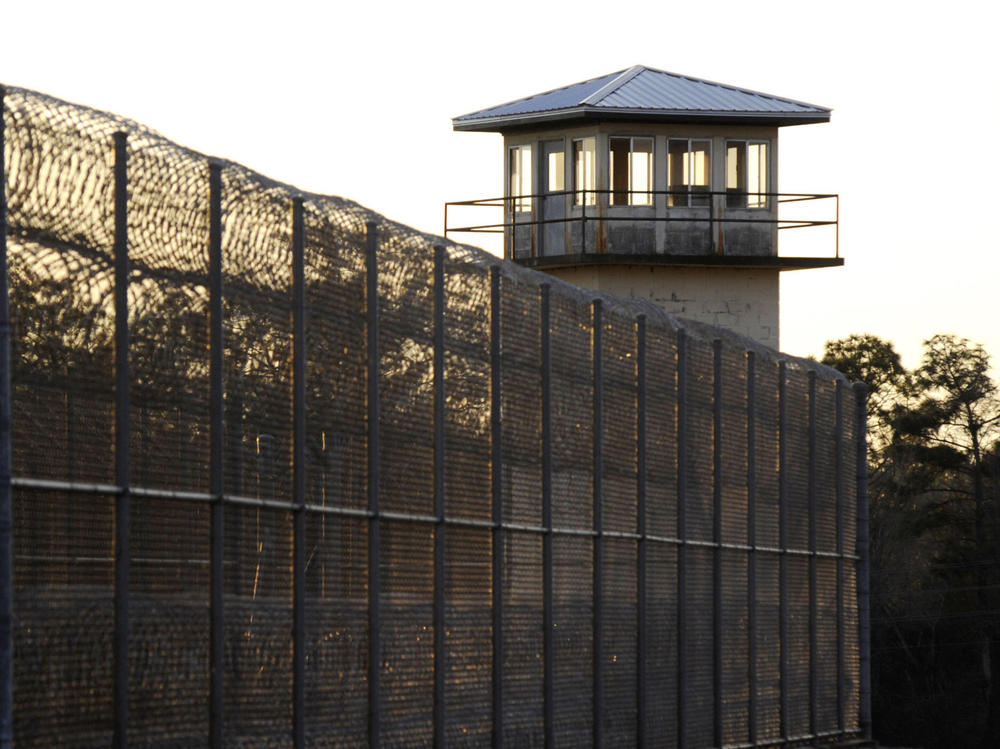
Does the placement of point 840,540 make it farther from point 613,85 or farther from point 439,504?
point 613,85

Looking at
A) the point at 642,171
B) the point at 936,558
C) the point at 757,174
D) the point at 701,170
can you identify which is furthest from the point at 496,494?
the point at 936,558

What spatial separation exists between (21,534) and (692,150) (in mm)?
25419

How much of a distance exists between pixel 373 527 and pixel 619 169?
22107mm

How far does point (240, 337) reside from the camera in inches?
345

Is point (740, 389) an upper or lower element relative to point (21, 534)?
upper

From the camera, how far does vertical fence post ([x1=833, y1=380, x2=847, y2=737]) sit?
19141 millimetres

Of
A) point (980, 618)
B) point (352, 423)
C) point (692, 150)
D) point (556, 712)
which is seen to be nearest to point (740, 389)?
point (556, 712)

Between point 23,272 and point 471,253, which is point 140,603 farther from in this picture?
point 471,253

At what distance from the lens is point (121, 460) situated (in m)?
7.75

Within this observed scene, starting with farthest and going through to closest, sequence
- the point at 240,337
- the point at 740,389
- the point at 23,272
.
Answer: the point at 740,389 → the point at 240,337 → the point at 23,272

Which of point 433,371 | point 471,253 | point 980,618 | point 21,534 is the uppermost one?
point 471,253

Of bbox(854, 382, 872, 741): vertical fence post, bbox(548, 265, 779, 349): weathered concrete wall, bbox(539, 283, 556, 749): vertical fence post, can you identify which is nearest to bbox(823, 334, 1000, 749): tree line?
bbox(548, 265, 779, 349): weathered concrete wall

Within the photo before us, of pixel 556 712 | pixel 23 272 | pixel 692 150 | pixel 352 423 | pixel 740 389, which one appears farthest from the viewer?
pixel 692 150

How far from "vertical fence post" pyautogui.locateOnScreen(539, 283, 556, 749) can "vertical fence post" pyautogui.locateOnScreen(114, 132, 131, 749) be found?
16.0 ft
